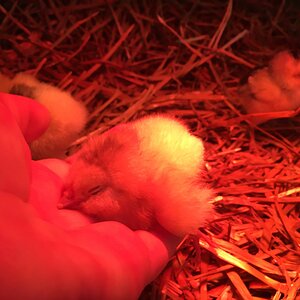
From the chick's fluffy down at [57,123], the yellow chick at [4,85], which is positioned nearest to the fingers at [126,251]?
the chick's fluffy down at [57,123]

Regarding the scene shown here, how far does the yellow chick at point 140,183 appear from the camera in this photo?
3.57ft

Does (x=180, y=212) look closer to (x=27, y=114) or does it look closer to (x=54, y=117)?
(x=27, y=114)

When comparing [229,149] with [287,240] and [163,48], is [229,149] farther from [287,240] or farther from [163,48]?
[163,48]

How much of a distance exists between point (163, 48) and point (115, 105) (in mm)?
442

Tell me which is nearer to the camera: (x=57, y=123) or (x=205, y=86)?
(x=57, y=123)

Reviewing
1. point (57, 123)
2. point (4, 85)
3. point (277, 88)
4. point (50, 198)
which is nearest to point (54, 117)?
point (57, 123)

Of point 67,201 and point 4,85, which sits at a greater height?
point 4,85

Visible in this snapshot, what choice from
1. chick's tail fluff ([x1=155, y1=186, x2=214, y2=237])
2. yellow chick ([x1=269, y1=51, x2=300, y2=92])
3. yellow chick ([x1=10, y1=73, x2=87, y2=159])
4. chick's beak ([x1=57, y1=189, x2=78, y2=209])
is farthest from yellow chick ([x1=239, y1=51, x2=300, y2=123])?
chick's beak ([x1=57, y1=189, x2=78, y2=209])

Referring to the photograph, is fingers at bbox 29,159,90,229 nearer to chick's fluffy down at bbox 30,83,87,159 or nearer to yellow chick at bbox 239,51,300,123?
chick's fluffy down at bbox 30,83,87,159

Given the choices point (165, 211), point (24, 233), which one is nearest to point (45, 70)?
point (165, 211)

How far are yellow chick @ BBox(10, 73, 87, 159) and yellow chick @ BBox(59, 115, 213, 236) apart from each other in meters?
0.37

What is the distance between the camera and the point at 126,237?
1.00 meters

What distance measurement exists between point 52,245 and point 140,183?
0.33m

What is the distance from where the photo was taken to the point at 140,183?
109 centimetres
